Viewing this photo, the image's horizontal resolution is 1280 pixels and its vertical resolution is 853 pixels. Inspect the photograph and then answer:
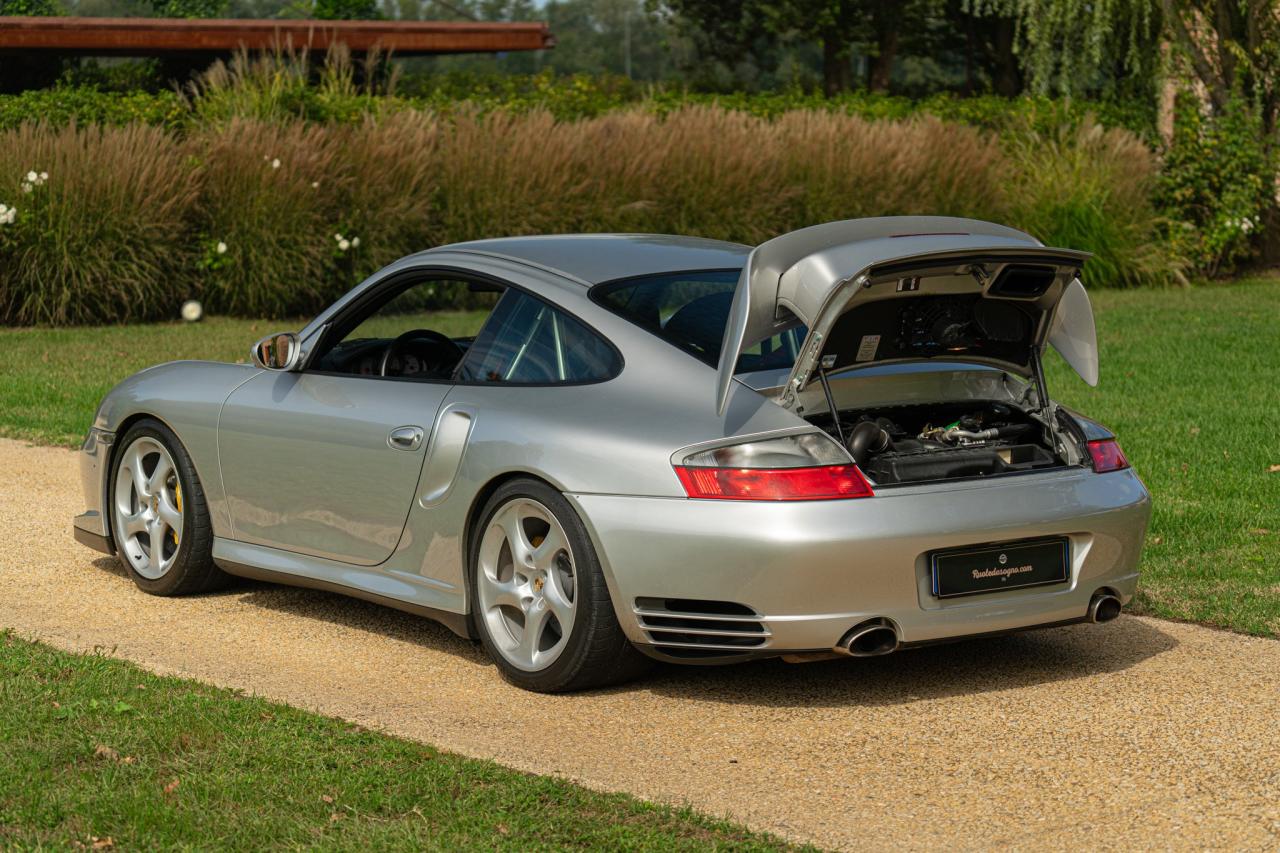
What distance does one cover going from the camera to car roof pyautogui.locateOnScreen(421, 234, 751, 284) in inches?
231

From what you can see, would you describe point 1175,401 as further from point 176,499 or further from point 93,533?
point 93,533

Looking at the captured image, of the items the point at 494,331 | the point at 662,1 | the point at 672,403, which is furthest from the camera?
the point at 662,1

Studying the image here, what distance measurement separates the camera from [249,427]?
641cm

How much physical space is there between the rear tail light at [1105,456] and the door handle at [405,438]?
2209mm

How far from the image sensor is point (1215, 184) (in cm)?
2397

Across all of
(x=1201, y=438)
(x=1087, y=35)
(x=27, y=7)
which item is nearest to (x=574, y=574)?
(x=1201, y=438)

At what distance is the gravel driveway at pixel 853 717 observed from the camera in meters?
4.33

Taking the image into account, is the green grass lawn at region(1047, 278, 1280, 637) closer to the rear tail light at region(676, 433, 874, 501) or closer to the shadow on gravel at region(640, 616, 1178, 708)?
the shadow on gravel at region(640, 616, 1178, 708)

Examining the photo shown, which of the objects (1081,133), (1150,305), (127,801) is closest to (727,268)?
(127,801)

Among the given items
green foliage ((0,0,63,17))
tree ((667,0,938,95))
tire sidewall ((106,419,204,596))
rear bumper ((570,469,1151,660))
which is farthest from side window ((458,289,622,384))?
green foliage ((0,0,63,17))

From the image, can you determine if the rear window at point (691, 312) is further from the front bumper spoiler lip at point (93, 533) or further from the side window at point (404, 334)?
the front bumper spoiler lip at point (93, 533)

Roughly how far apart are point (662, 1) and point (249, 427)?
49345 mm

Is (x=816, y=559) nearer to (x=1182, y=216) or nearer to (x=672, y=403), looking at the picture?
(x=672, y=403)

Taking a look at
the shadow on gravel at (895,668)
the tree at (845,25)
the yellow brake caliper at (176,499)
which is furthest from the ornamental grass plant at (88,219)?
the tree at (845,25)
